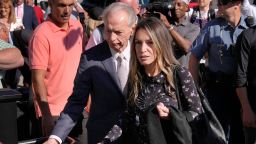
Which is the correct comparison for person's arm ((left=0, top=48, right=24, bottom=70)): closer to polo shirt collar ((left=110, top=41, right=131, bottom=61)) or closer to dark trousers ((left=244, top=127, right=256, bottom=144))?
polo shirt collar ((left=110, top=41, right=131, bottom=61))

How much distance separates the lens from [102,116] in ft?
10.8

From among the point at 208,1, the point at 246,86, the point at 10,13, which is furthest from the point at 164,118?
the point at 208,1

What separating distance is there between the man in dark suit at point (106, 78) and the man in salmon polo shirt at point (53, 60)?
2.81 ft

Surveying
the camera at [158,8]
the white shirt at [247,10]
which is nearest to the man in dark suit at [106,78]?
the white shirt at [247,10]

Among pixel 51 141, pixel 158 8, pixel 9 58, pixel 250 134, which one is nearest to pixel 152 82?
pixel 51 141

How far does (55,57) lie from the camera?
413 cm

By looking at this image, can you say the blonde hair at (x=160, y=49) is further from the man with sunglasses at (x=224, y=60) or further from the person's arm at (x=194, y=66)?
the person's arm at (x=194, y=66)

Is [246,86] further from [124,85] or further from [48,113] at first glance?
[48,113]

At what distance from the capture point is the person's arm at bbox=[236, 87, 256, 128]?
4.06 m

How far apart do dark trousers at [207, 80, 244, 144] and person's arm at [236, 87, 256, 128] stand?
321 millimetres

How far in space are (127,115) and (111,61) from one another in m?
0.43

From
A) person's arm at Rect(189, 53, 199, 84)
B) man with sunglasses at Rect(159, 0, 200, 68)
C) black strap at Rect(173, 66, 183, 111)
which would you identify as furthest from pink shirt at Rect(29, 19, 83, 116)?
black strap at Rect(173, 66, 183, 111)

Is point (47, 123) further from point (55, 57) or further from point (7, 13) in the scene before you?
point (7, 13)

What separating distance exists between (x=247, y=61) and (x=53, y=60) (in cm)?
147
